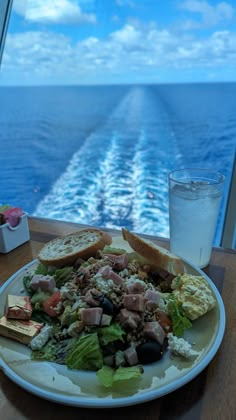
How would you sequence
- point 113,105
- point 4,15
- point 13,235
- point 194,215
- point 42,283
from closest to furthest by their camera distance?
point 42,283, point 194,215, point 13,235, point 4,15, point 113,105

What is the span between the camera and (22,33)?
8.84 feet

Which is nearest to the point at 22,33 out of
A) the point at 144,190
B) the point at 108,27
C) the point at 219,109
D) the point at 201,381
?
the point at 108,27

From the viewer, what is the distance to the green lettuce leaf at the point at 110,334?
0.62 metres

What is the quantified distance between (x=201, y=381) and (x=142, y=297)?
192mm

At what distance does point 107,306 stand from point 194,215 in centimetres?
44

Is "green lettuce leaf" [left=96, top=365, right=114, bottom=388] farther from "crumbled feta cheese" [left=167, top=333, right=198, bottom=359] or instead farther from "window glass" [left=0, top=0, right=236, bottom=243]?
"window glass" [left=0, top=0, right=236, bottom=243]

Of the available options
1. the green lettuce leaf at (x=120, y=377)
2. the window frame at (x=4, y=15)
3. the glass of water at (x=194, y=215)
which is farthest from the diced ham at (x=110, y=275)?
the window frame at (x=4, y=15)

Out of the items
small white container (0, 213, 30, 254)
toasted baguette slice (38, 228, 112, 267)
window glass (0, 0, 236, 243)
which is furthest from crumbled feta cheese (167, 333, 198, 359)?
window glass (0, 0, 236, 243)

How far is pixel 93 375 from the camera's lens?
0.59 m

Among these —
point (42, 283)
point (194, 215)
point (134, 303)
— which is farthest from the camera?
point (194, 215)

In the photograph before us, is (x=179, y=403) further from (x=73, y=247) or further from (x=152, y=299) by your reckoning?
(x=73, y=247)

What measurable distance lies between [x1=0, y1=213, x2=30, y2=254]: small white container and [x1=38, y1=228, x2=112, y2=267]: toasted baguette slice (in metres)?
0.17

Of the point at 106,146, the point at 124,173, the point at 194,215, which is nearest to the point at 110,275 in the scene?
the point at 194,215

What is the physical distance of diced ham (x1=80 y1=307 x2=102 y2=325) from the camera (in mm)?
645
